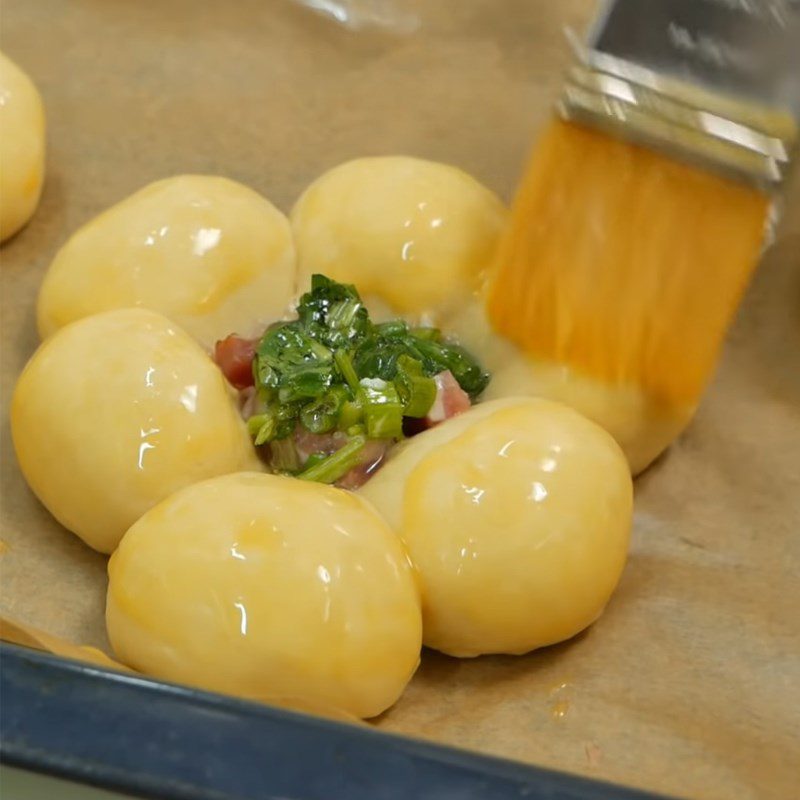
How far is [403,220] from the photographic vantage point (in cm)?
131

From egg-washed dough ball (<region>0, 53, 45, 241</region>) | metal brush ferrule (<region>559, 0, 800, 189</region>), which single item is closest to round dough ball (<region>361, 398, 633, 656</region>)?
metal brush ferrule (<region>559, 0, 800, 189</region>)

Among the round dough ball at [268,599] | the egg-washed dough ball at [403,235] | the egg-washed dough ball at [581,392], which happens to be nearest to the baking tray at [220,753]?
the round dough ball at [268,599]

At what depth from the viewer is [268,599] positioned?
0.97 metres

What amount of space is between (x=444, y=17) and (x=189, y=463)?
3.48ft

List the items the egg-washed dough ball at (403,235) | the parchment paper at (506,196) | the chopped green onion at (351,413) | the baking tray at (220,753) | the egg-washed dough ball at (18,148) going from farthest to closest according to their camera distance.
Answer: the egg-washed dough ball at (18,148), the egg-washed dough ball at (403,235), the chopped green onion at (351,413), the parchment paper at (506,196), the baking tray at (220,753)

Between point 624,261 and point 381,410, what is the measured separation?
0.31 metres

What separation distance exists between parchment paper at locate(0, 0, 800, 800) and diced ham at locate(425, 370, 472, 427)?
268 mm

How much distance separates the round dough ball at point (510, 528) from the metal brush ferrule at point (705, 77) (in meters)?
0.32

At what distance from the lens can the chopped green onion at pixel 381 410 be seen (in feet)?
3.89

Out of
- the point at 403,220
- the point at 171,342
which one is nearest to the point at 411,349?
the point at 403,220

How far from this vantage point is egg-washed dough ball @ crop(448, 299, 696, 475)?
1.22 m

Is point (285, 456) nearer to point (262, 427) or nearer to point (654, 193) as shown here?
point (262, 427)

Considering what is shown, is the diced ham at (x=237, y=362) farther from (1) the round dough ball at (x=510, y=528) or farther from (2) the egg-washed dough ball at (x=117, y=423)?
(1) the round dough ball at (x=510, y=528)

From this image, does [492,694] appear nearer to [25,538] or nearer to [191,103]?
[25,538]
